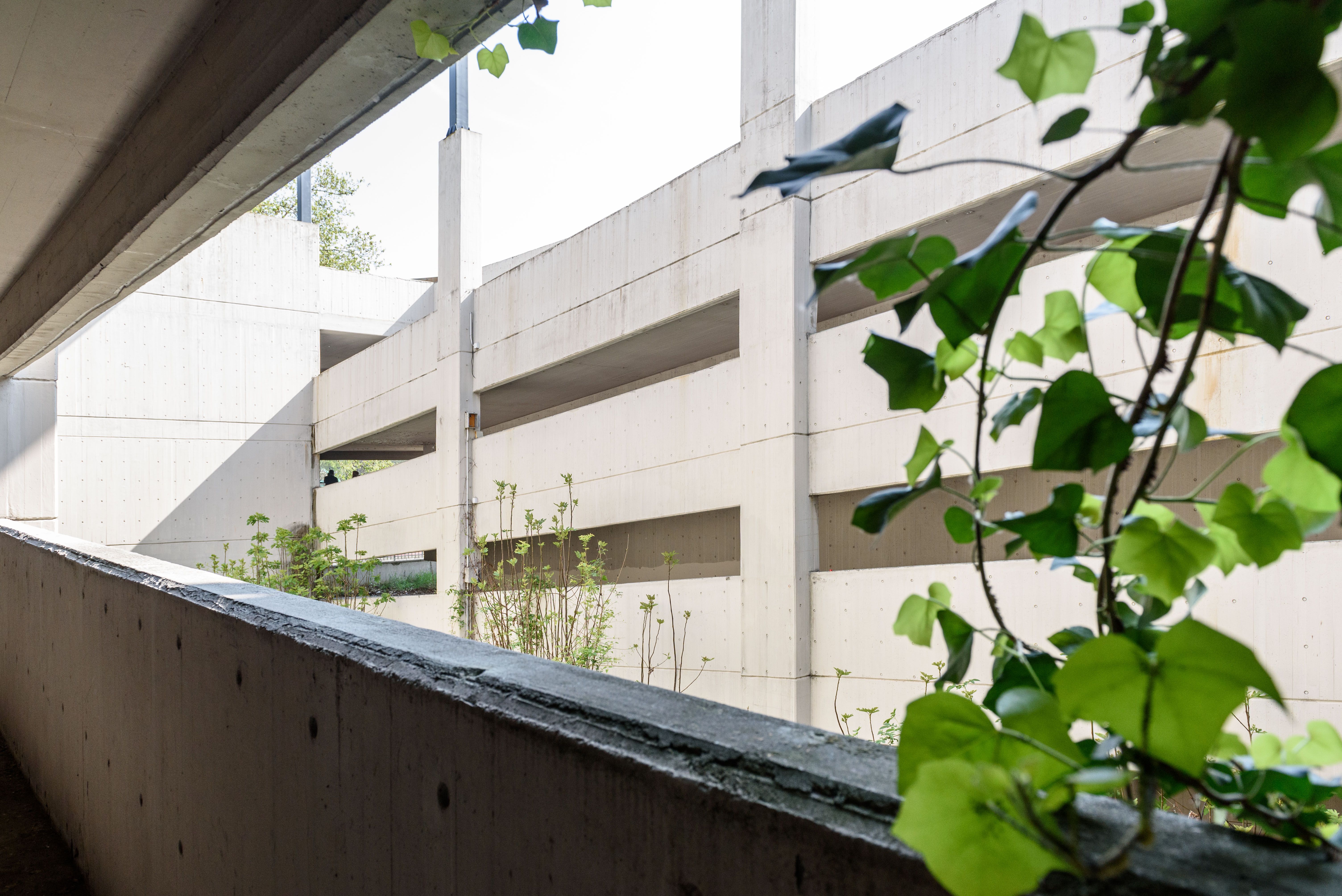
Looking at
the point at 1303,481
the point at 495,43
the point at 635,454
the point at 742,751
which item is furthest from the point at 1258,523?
the point at 635,454

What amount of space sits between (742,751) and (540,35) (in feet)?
3.25

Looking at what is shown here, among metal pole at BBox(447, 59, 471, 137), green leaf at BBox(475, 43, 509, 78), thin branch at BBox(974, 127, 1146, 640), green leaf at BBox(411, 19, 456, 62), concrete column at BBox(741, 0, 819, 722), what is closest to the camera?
thin branch at BBox(974, 127, 1146, 640)

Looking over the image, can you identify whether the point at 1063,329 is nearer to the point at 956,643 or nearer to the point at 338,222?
the point at 956,643

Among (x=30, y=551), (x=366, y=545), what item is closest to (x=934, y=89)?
(x=30, y=551)

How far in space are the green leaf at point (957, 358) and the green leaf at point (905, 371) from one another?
0.04 ft

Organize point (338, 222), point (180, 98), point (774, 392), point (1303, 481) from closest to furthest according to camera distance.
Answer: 1. point (1303, 481)
2. point (180, 98)
3. point (774, 392)
4. point (338, 222)

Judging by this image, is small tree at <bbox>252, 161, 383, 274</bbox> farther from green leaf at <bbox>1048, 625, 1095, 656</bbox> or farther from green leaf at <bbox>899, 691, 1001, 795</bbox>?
green leaf at <bbox>899, 691, 1001, 795</bbox>

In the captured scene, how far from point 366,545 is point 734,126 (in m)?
8.57

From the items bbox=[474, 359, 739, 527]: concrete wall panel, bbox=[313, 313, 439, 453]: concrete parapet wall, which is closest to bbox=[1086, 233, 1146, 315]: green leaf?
bbox=[474, 359, 739, 527]: concrete wall panel

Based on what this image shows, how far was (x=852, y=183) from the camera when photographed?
22.4 ft

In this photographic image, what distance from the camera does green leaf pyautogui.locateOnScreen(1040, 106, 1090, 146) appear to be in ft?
1.58

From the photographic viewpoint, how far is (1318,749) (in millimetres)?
538

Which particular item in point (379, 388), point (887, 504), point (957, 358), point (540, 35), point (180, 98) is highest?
point (379, 388)

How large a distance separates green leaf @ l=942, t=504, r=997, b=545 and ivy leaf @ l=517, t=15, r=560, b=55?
2.93ft
